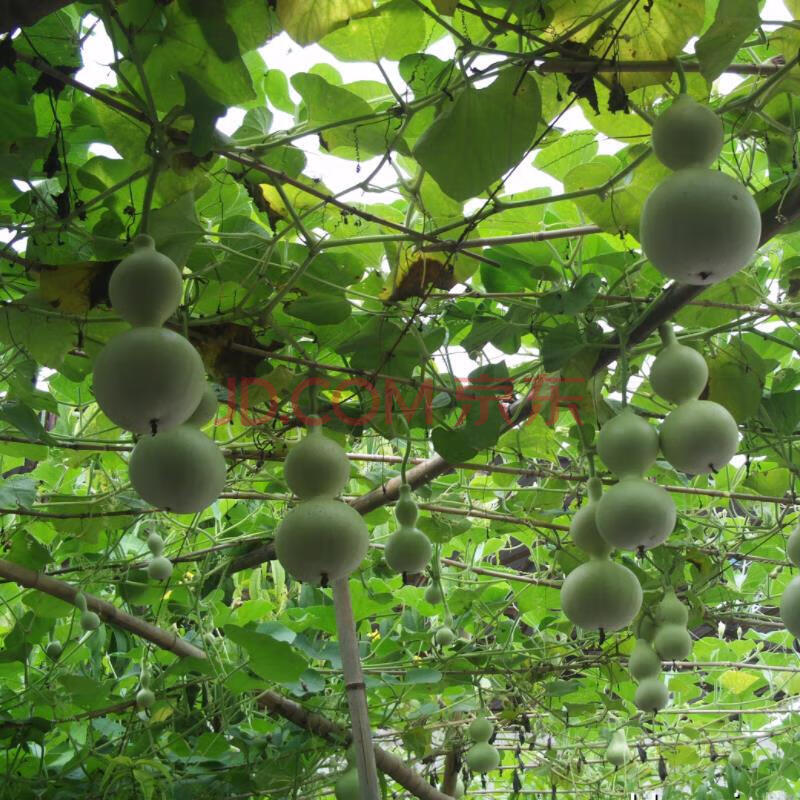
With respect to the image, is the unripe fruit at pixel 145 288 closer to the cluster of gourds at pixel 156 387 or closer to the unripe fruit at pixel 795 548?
the cluster of gourds at pixel 156 387

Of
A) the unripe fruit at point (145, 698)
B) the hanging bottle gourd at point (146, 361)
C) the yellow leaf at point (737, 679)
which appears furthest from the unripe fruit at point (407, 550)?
the yellow leaf at point (737, 679)

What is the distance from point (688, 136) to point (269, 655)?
1.23 metres

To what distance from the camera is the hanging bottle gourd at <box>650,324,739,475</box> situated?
1.02 m

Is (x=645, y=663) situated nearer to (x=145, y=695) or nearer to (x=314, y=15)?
(x=145, y=695)

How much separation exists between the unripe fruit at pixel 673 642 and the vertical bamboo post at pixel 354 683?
606 mm

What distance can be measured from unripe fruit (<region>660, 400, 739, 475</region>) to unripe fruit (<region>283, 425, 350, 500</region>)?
1.29 ft

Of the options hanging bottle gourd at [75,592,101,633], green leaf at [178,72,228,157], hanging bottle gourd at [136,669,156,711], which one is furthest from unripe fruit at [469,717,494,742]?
green leaf at [178,72,228,157]

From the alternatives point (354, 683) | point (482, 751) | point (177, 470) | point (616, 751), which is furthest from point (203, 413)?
point (616, 751)

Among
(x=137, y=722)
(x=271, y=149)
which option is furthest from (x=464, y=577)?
(x=271, y=149)

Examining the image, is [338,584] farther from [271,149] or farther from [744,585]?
[744,585]

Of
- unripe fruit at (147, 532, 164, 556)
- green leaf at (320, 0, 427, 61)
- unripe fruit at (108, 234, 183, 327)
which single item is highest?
green leaf at (320, 0, 427, 61)

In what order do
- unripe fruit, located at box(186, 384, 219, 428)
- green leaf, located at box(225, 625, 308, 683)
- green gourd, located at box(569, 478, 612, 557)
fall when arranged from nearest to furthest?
unripe fruit, located at box(186, 384, 219, 428)
green gourd, located at box(569, 478, 612, 557)
green leaf, located at box(225, 625, 308, 683)

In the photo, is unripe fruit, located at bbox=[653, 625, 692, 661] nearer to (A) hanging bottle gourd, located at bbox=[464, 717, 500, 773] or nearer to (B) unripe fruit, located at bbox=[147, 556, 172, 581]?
(A) hanging bottle gourd, located at bbox=[464, 717, 500, 773]

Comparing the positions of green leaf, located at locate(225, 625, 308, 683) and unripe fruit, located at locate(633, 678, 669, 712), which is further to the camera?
unripe fruit, located at locate(633, 678, 669, 712)
